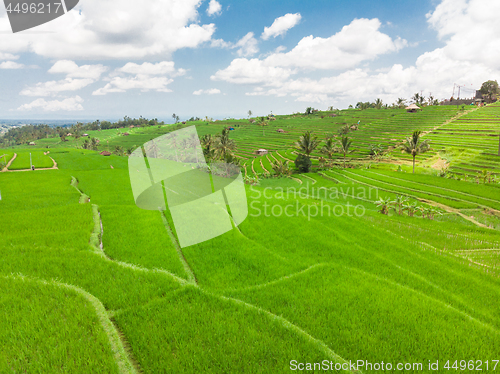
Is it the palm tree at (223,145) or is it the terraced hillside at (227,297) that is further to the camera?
the palm tree at (223,145)

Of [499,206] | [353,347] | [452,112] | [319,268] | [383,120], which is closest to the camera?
[353,347]

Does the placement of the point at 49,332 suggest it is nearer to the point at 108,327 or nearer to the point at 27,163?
the point at 108,327

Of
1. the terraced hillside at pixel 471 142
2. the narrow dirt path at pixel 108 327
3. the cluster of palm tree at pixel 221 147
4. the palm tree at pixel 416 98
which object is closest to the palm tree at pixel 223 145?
the cluster of palm tree at pixel 221 147

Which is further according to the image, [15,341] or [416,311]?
[416,311]

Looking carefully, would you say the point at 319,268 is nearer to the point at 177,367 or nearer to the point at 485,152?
the point at 177,367

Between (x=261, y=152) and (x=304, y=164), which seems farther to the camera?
(x=261, y=152)

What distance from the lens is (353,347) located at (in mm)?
3744

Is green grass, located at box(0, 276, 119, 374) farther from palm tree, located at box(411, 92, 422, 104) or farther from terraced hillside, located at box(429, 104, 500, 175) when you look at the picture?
palm tree, located at box(411, 92, 422, 104)

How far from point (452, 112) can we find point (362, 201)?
72.2 metres

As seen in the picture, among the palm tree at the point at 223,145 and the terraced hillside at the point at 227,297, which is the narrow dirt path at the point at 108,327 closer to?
the terraced hillside at the point at 227,297

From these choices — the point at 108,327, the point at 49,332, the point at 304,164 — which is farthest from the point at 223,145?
the point at 49,332

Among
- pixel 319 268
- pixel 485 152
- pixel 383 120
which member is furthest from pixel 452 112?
pixel 319 268

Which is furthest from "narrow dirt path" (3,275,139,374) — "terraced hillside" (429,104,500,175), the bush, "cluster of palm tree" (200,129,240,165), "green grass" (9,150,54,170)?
"terraced hillside" (429,104,500,175)

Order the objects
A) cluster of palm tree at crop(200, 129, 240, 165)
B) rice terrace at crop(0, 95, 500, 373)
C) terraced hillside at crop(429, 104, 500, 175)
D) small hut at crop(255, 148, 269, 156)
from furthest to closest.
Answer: small hut at crop(255, 148, 269, 156)
cluster of palm tree at crop(200, 129, 240, 165)
terraced hillside at crop(429, 104, 500, 175)
rice terrace at crop(0, 95, 500, 373)
